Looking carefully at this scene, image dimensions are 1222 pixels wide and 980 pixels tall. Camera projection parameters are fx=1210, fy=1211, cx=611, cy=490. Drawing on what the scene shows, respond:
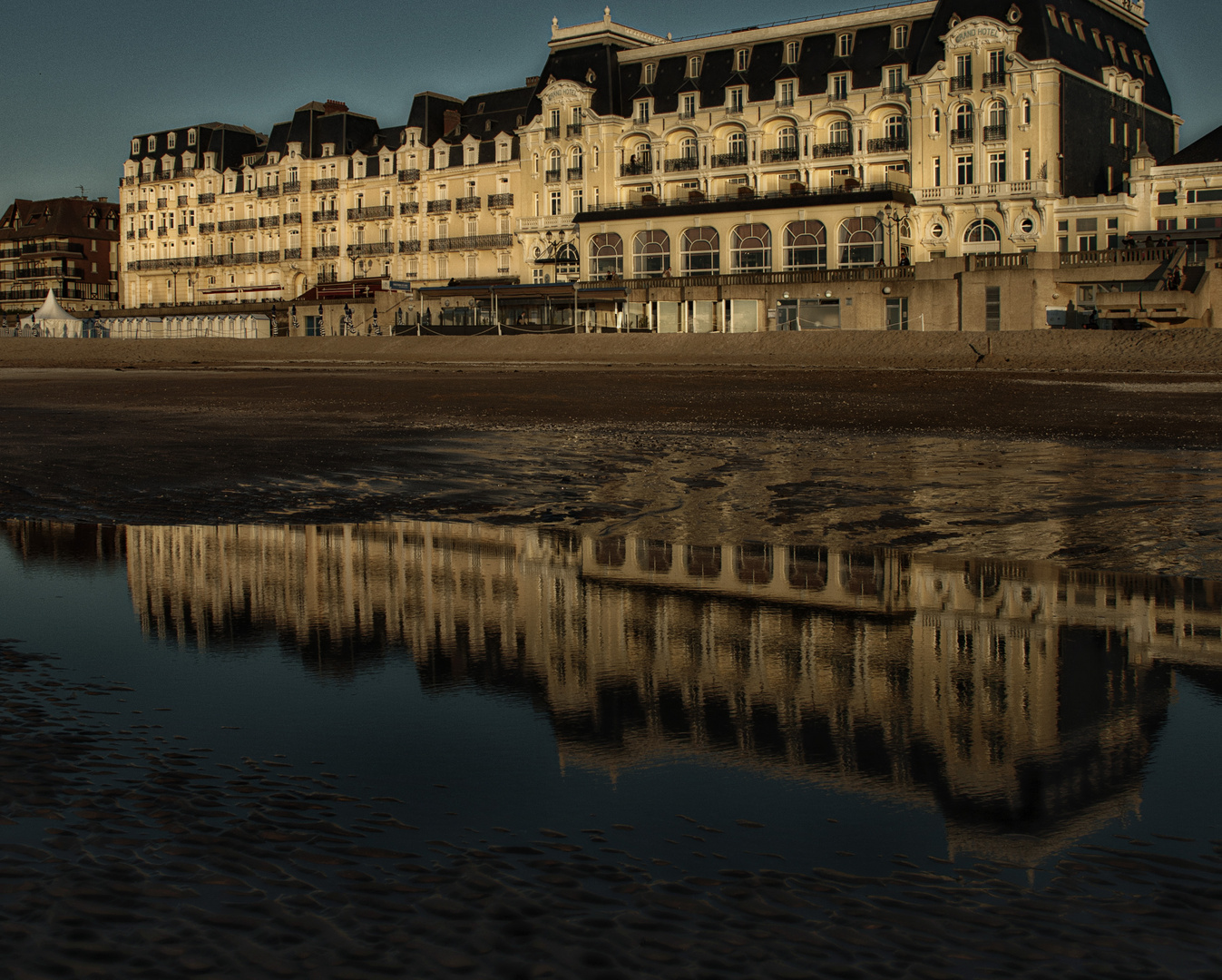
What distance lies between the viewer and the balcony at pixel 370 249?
88.2 metres

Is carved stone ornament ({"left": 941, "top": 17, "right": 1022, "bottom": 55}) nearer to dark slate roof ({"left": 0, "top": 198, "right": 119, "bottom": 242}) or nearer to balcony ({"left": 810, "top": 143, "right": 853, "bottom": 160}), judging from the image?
balcony ({"left": 810, "top": 143, "right": 853, "bottom": 160})

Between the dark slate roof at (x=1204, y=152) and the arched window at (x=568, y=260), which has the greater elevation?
the dark slate roof at (x=1204, y=152)

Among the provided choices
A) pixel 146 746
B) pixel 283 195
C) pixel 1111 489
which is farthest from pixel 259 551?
pixel 283 195

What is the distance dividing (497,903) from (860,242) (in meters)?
62.4

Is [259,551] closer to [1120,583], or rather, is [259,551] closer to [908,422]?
[1120,583]

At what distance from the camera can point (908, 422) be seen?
19609 mm

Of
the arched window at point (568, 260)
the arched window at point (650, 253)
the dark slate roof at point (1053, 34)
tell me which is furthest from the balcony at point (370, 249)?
the dark slate roof at point (1053, 34)

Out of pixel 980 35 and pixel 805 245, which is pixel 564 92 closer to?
pixel 805 245

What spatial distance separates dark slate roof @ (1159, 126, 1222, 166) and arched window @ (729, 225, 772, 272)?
65.1 ft

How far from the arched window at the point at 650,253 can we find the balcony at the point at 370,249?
24956 millimetres

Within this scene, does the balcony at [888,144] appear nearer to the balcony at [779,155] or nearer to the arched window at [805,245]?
the balcony at [779,155]

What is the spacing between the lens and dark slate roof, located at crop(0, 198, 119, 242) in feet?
417

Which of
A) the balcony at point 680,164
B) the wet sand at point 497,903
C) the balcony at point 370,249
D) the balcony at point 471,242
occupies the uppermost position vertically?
the balcony at point 680,164

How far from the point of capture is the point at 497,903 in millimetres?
3070
